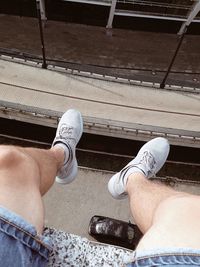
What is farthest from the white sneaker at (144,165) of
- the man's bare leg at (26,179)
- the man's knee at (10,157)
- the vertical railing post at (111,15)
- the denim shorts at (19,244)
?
the vertical railing post at (111,15)

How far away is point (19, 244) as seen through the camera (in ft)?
5.20

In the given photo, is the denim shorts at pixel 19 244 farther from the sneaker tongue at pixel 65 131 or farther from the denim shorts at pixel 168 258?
the sneaker tongue at pixel 65 131

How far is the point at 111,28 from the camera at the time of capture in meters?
9.08

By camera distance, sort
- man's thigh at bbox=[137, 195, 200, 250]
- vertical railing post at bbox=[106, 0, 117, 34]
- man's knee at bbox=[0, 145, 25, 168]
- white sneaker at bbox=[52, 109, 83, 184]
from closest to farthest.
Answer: man's thigh at bbox=[137, 195, 200, 250] → man's knee at bbox=[0, 145, 25, 168] → white sneaker at bbox=[52, 109, 83, 184] → vertical railing post at bbox=[106, 0, 117, 34]

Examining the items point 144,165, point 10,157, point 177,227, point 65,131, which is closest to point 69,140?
point 65,131

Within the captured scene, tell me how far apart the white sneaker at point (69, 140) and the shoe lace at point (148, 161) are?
1.82 feet

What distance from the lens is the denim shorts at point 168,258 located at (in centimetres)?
151

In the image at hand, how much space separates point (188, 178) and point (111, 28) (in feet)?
16.8

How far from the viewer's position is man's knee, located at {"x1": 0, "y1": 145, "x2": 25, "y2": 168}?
2107 mm

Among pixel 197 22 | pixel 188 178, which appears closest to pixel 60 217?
pixel 188 178

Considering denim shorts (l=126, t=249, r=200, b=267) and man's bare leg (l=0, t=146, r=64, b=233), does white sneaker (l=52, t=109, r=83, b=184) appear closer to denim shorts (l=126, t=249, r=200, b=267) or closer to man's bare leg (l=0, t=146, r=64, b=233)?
man's bare leg (l=0, t=146, r=64, b=233)

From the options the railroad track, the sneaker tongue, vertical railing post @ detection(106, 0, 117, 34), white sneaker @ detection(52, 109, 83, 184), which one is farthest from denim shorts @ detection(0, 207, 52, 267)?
vertical railing post @ detection(106, 0, 117, 34)

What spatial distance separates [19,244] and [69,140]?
205 cm

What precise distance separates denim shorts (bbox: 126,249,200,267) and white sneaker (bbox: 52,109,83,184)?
1718 millimetres
